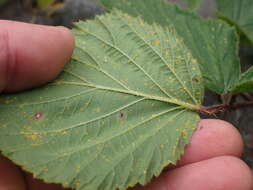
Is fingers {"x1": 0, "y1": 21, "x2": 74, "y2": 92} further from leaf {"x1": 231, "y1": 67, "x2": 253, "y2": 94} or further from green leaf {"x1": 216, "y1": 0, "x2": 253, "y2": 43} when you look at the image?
green leaf {"x1": 216, "y1": 0, "x2": 253, "y2": 43}

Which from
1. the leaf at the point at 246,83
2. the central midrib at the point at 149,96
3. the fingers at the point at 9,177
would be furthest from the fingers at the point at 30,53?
the leaf at the point at 246,83

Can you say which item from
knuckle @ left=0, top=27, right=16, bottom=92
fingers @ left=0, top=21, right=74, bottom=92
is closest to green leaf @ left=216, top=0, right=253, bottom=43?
fingers @ left=0, top=21, right=74, bottom=92

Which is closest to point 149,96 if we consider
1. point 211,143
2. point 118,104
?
point 118,104

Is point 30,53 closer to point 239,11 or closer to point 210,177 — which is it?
point 210,177

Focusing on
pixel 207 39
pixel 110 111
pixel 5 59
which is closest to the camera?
pixel 5 59

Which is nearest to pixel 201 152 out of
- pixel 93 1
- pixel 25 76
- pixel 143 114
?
pixel 143 114

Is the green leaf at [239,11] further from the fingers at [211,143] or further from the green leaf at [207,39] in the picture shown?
the fingers at [211,143]

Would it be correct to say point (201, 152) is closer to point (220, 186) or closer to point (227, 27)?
point (220, 186)
